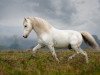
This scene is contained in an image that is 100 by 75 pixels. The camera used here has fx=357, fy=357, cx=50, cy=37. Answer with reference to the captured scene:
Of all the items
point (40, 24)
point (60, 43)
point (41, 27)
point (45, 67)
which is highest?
point (40, 24)

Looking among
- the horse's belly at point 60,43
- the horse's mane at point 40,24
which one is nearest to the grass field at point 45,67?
the horse's belly at point 60,43

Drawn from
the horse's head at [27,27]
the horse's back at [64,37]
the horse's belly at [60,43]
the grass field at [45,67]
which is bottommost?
the grass field at [45,67]

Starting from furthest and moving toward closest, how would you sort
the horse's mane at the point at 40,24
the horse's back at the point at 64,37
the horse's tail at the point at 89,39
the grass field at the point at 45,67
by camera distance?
1. the horse's tail at the point at 89,39
2. the horse's back at the point at 64,37
3. the horse's mane at the point at 40,24
4. the grass field at the point at 45,67

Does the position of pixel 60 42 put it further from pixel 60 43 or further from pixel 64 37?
pixel 64 37

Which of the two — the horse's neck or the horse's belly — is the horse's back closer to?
the horse's belly

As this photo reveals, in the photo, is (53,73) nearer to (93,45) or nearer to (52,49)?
(52,49)

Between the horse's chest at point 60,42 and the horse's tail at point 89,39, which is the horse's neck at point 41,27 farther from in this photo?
the horse's tail at point 89,39

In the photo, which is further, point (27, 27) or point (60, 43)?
point (60, 43)

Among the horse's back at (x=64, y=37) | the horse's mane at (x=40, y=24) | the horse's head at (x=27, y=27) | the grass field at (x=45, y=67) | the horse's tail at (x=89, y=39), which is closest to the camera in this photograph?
the grass field at (x=45, y=67)

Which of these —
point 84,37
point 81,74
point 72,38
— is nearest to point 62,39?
point 72,38

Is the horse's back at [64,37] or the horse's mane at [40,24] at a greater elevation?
the horse's mane at [40,24]

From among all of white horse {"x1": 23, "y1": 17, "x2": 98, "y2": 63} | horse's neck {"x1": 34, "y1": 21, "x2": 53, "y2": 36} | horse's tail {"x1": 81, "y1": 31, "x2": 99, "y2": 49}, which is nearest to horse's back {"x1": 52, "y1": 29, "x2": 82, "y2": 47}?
white horse {"x1": 23, "y1": 17, "x2": 98, "y2": 63}

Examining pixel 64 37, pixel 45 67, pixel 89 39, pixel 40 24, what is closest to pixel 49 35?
pixel 40 24

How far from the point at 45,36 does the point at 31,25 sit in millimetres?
799
